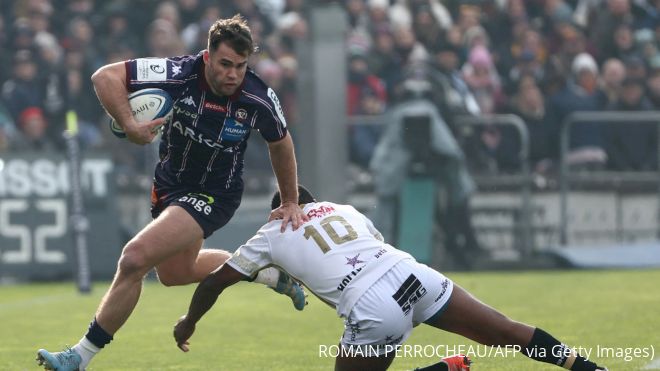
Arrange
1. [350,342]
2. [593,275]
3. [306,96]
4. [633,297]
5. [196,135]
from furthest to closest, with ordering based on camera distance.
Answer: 1. [306,96]
2. [593,275]
3. [633,297]
4. [196,135]
5. [350,342]

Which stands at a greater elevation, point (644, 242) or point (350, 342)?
point (350, 342)

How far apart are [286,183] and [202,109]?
72cm

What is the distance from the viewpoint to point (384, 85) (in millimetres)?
19453

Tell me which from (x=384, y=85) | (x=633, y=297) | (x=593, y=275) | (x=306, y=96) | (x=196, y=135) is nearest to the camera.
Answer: (x=196, y=135)

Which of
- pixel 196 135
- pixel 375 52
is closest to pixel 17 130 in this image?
pixel 375 52

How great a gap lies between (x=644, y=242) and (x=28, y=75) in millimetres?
8278

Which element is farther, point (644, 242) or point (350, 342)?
point (644, 242)

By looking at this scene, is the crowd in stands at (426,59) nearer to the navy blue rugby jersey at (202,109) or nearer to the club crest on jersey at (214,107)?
the navy blue rugby jersey at (202,109)

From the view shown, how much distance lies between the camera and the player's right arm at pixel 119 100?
8250 mm

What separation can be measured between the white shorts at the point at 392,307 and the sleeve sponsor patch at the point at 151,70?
2076mm

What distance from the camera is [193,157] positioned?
897cm

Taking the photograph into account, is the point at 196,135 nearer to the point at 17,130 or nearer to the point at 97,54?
the point at 17,130

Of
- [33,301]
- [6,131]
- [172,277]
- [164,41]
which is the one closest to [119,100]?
[172,277]

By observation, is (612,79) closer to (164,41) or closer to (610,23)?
(610,23)
